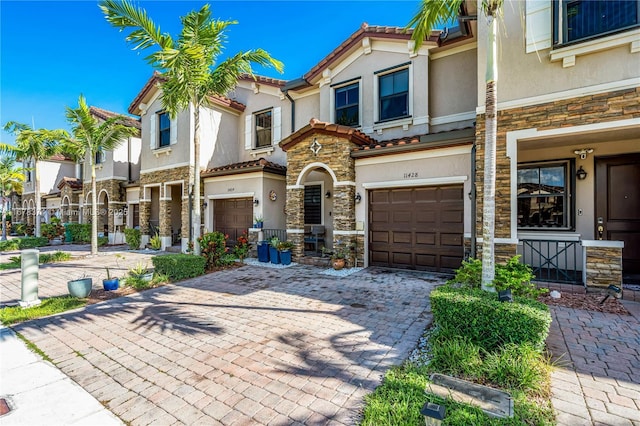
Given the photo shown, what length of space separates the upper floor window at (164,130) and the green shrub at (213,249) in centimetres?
812

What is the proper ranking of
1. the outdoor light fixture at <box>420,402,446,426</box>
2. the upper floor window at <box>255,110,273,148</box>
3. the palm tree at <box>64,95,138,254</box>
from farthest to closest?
the upper floor window at <box>255,110,273,148</box>
the palm tree at <box>64,95,138,254</box>
the outdoor light fixture at <box>420,402,446,426</box>

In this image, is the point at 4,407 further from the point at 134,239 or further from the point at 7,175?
the point at 7,175

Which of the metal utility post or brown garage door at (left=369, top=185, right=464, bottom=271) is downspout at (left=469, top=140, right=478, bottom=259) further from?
the metal utility post

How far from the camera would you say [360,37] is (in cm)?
1136

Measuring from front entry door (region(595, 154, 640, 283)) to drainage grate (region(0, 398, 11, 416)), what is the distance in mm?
12347

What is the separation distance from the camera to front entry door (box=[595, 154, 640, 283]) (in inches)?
305

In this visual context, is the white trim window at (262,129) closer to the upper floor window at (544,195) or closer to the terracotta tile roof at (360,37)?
the terracotta tile roof at (360,37)

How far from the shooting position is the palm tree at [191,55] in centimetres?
808

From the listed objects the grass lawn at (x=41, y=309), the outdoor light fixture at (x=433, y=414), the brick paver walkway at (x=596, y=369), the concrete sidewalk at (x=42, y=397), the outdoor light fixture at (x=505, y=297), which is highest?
the outdoor light fixture at (x=505, y=297)

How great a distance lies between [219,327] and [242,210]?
859 cm

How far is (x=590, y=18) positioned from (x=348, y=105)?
7.53 meters

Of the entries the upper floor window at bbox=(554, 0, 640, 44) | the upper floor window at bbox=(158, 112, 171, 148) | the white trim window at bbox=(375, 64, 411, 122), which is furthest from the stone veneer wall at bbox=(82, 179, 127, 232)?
the upper floor window at bbox=(554, 0, 640, 44)

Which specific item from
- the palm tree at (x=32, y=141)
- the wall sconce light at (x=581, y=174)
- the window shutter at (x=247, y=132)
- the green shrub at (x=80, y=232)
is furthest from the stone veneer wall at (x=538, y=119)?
the green shrub at (x=80, y=232)

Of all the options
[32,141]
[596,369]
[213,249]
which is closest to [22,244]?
[32,141]
